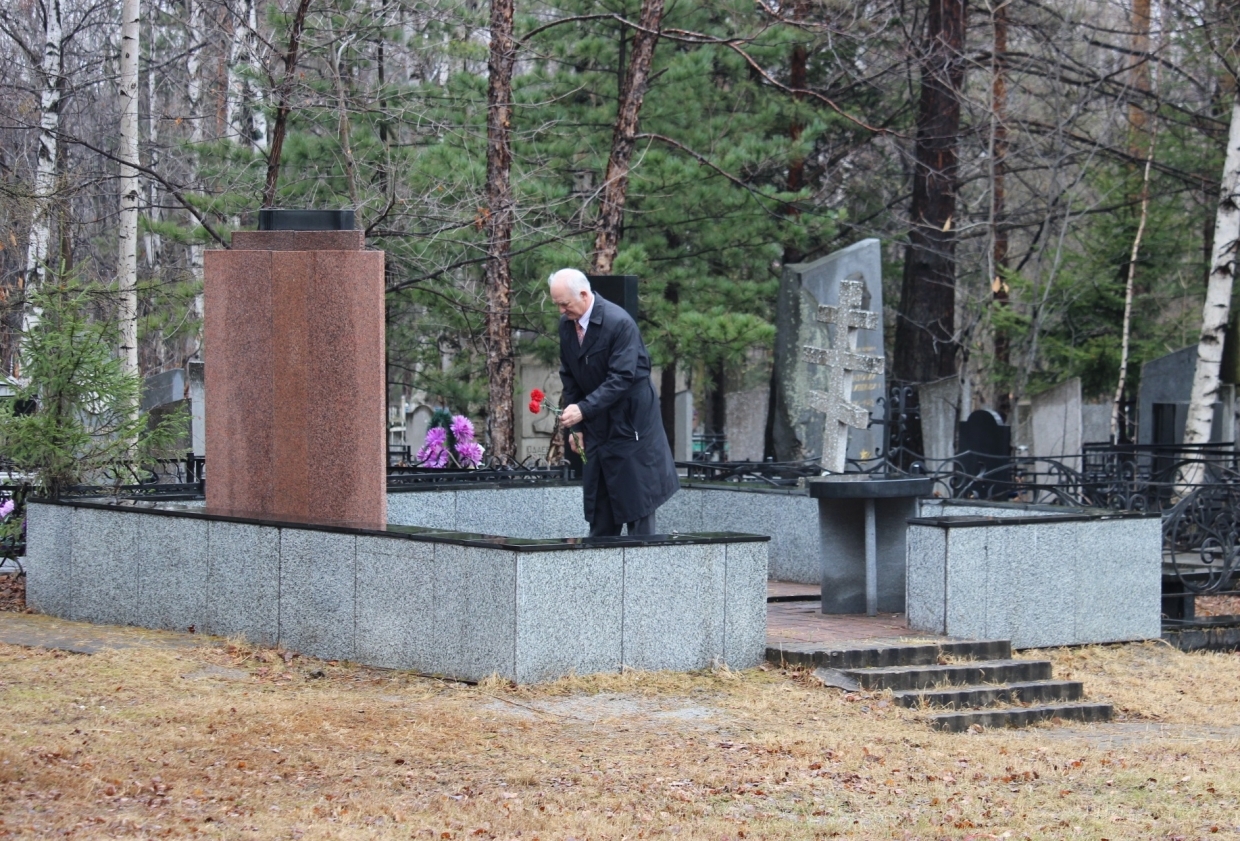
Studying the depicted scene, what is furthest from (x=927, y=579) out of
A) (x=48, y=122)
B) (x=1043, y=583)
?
(x=48, y=122)

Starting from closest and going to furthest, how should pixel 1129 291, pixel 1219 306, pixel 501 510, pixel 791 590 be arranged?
pixel 791 590 < pixel 501 510 < pixel 1219 306 < pixel 1129 291

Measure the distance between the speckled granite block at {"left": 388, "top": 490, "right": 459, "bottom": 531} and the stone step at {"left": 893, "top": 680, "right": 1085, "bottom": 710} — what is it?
4920 mm

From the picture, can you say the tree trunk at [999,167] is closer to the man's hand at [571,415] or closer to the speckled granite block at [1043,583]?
the speckled granite block at [1043,583]

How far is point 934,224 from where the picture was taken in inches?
952

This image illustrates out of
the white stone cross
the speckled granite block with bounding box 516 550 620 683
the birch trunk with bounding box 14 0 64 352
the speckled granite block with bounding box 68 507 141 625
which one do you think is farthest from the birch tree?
the speckled granite block with bounding box 516 550 620 683

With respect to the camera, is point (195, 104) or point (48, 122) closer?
point (48, 122)

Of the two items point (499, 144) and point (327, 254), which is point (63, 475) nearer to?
point (327, 254)

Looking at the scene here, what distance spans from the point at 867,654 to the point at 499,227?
9185 millimetres

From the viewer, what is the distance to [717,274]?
2436cm

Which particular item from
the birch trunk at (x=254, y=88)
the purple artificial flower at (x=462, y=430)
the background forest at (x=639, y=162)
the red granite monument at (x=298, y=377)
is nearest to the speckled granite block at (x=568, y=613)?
the red granite monument at (x=298, y=377)

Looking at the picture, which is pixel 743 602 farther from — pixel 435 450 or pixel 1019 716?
pixel 435 450

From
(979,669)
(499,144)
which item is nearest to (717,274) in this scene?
(499,144)

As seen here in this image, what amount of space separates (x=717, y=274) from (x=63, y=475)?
14.4 meters

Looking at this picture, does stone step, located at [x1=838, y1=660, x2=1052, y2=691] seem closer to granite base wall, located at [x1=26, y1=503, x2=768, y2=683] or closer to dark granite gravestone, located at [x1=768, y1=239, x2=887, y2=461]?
granite base wall, located at [x1=26, y1=503, x2=768, y2=683]
